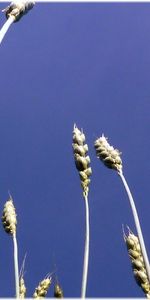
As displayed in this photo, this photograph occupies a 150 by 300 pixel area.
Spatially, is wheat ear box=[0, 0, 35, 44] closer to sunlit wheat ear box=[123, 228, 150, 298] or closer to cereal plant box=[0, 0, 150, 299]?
cereal plant box=[0, 0, 150, 299]

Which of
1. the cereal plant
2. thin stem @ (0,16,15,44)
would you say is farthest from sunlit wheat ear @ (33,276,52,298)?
thin stem @ (0,16,15,44)

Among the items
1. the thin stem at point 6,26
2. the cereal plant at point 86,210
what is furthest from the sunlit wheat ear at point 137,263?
the thin stem at point 6,26

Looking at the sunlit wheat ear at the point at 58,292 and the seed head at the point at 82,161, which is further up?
the seed head at the point at 82,161

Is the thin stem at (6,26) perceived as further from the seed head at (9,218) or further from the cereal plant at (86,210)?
the seed head at (9,218)

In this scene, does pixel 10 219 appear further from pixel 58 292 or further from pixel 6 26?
pixel 6 26

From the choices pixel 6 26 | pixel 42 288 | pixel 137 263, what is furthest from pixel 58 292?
pixel 6 26

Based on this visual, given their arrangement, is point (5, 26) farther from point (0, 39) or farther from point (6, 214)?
point (6, 214)

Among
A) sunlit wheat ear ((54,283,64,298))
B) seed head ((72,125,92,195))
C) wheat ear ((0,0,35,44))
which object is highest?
wheat ear ((0,0,35,44))
